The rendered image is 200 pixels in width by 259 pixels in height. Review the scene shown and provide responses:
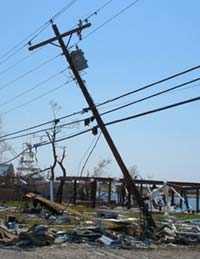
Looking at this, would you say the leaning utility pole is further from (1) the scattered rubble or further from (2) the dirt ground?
(2) the dirt ground

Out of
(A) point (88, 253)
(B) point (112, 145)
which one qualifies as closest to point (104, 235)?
(A) point (88, 253)

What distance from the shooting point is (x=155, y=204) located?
38562mm

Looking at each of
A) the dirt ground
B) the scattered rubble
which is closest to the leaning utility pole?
the scattered rubble

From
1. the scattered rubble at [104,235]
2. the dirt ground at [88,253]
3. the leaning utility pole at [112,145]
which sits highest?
the leaning utility pole at [112,145]

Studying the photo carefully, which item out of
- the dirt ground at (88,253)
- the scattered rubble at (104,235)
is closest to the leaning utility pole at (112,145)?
the scattered rubble at (104,235)

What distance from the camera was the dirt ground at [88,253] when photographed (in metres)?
14.9

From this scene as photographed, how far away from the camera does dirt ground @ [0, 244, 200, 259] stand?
14898mm

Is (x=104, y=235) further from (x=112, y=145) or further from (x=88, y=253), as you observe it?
(x=112, y=145)

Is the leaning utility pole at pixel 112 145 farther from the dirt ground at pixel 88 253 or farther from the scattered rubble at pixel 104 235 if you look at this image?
the dirt ground at pixel 88 253

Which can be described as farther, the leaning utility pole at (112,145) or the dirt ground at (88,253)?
the leaning utility pole at (112,145)

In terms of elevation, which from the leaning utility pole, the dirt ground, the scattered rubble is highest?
the leaning utility pole

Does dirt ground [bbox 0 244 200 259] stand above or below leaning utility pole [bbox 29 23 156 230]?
below

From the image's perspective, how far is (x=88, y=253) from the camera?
15.6 meters

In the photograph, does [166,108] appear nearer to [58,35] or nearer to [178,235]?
[178,235]
